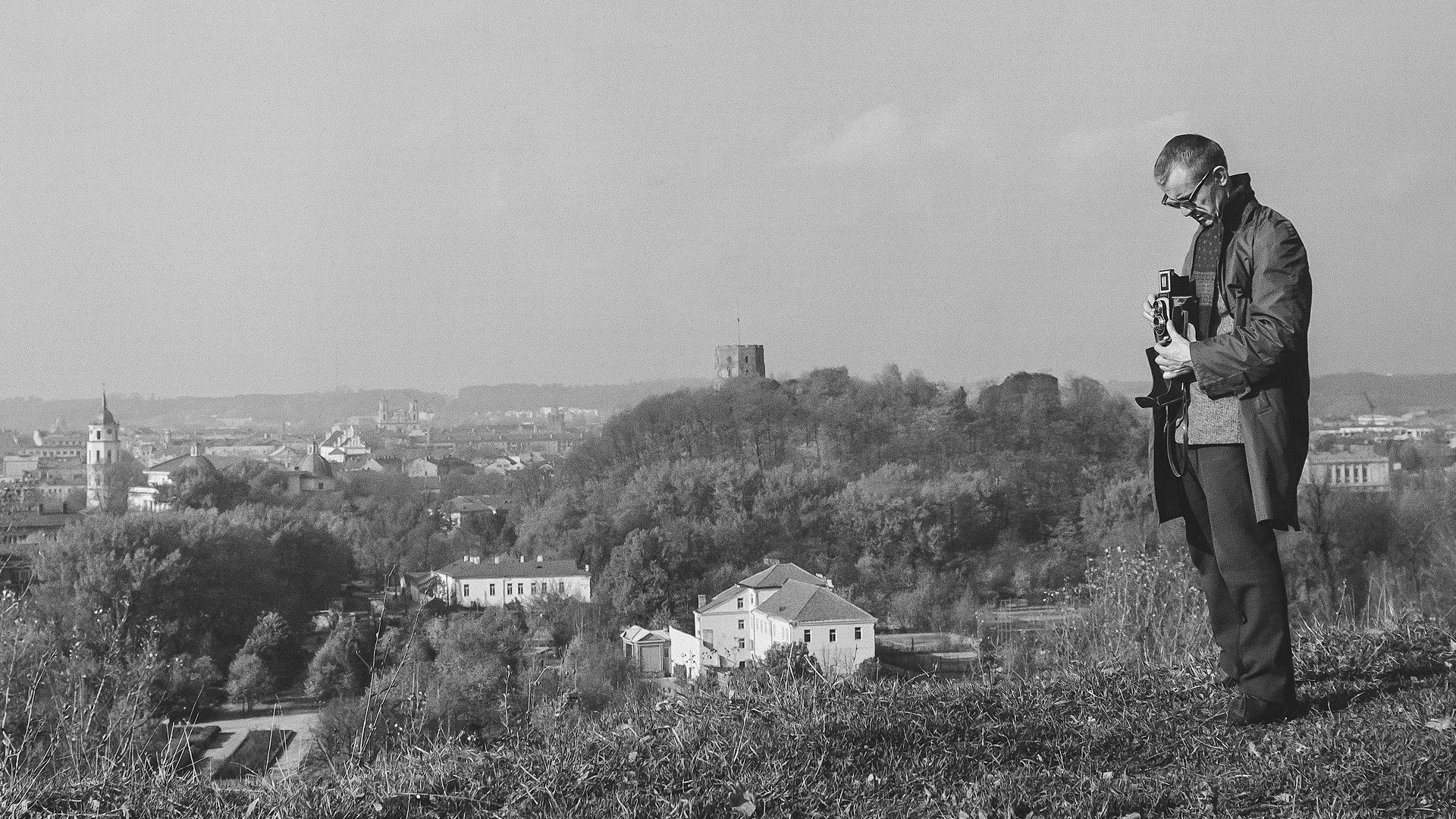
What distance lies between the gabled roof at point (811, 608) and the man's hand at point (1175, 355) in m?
17.8

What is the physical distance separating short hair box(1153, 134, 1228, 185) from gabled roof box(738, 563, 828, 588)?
70.8ft

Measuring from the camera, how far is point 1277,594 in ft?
10.1

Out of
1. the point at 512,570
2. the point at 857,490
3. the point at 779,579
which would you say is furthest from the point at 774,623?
the point at 857,490

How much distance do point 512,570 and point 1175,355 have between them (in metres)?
30.2

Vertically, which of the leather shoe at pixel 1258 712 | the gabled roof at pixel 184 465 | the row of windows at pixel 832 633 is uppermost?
the leather shoe at pixel 1258 712

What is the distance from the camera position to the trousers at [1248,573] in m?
3.02

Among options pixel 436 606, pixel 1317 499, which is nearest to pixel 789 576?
pixel 436 606

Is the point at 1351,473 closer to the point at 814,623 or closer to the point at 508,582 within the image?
the point at 814,623

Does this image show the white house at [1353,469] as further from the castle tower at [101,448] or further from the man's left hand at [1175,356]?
the castle tower at [101,448]

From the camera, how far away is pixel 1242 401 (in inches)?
118

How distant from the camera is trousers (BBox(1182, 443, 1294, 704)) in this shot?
119 inches

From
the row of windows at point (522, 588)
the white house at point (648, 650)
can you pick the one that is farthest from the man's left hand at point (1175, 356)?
the row of windows at point (522, 588)

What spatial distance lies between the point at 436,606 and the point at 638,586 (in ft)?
14.9

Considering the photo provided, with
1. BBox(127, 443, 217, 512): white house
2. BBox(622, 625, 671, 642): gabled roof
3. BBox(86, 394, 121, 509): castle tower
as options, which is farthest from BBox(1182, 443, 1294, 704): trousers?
BBox(86, 394, 121, 509): castle tower
